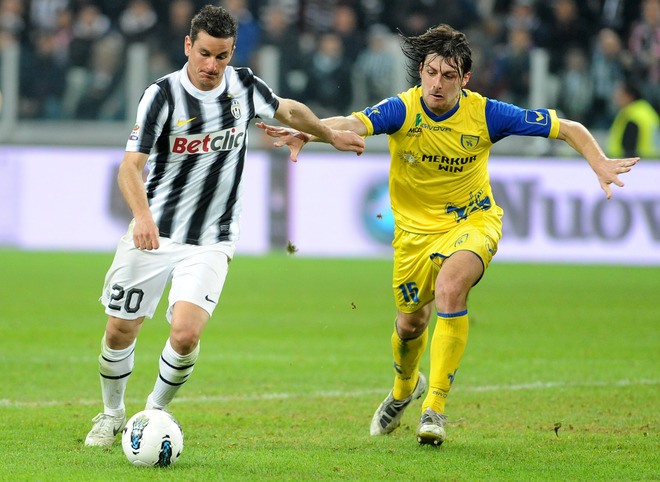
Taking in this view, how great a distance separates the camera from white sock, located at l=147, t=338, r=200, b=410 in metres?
5.36

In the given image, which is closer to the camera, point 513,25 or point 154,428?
point 154,428

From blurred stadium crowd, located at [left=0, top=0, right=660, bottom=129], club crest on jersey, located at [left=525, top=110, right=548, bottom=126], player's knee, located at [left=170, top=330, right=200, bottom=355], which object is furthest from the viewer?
blurred stadium crowd, located at [left=0, top=0, right=660, bottom=129]

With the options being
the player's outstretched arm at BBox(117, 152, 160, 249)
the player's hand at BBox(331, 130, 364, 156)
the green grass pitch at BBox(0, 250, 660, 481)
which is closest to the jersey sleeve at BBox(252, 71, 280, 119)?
the player's hand at BBox(331, 130, 364, 156)

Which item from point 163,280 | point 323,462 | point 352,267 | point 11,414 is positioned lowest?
point 352,267

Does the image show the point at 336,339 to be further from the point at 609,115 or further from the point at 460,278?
the point at 609,115

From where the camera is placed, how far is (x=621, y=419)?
6.42m

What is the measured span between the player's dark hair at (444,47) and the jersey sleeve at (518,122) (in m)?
0.31

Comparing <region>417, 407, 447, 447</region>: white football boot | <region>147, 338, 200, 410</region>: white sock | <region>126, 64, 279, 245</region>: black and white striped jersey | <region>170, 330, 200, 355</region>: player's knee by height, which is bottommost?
<region>417, 407, 447, 447</region>: white football boot

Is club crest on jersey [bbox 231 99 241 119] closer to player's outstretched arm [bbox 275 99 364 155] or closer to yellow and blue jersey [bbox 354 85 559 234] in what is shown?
player's outstretched arm [bbox 275 99 364 155]

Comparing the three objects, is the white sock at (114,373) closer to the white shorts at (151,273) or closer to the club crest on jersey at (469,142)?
the white shorts at (151,273)

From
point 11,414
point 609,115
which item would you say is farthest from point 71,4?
point 11,414

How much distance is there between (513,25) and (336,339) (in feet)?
36.0

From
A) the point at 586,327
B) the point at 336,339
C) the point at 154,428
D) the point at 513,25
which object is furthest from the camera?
the point at 513,25

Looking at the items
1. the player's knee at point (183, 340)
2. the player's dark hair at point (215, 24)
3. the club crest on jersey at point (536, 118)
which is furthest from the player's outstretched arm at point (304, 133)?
the player's knee at point (183, 340)
